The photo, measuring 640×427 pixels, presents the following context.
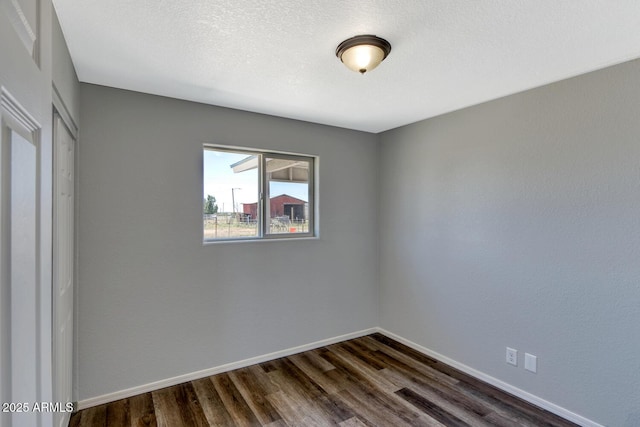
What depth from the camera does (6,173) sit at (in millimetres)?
521

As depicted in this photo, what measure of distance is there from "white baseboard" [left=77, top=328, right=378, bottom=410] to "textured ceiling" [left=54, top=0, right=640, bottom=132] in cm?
231

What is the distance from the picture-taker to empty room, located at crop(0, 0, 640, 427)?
1.74 meters

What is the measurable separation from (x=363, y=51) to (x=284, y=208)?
6.03 ft

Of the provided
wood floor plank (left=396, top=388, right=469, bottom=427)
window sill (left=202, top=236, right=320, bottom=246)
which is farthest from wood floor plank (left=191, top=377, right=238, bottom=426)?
wood floor plank (left=396, top=388, right=469, bottom=427)

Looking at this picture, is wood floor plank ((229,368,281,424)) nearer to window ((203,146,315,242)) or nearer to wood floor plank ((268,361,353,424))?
wood floor plank ((268,361,353,424))

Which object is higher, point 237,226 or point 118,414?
point 237,226

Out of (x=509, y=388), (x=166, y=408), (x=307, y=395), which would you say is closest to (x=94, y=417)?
(x=166, y=408)

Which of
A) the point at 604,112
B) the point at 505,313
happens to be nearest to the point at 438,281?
the point at 505,313

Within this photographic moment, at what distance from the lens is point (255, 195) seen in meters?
3.11

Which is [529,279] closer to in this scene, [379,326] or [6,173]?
[379,326]

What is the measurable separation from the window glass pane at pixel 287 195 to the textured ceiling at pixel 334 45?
78 cm

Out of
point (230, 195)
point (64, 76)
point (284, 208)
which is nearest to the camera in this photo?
point (64, 76)

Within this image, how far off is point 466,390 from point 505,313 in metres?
0.69

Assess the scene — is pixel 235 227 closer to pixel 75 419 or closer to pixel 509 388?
pixel 75 419
